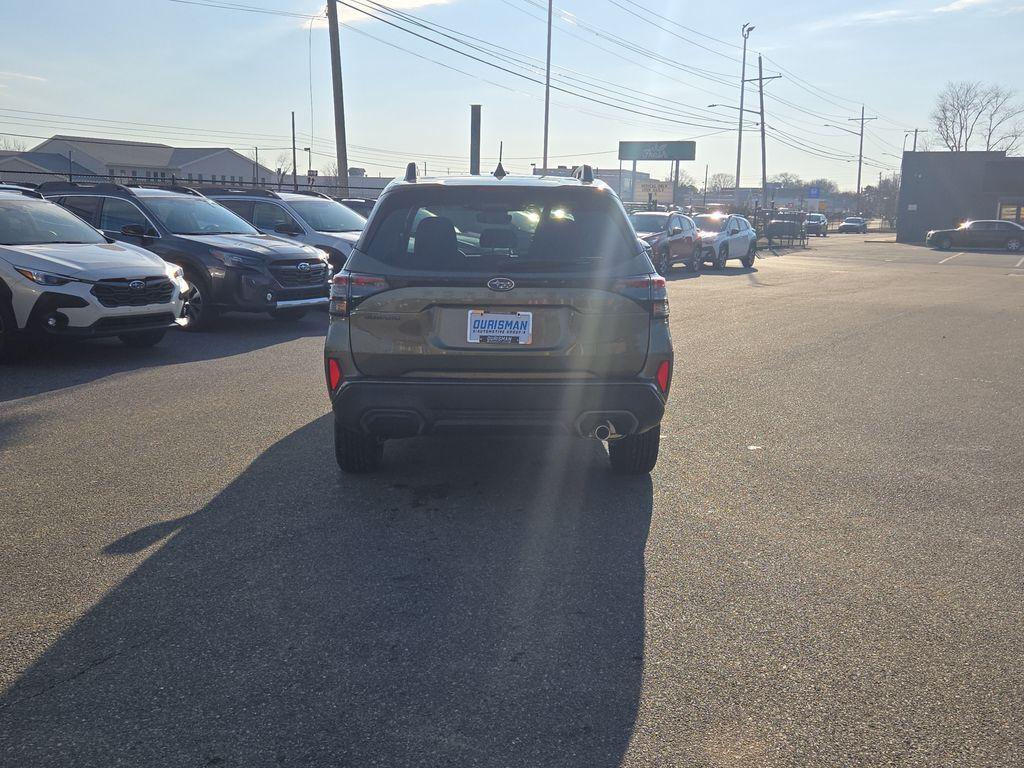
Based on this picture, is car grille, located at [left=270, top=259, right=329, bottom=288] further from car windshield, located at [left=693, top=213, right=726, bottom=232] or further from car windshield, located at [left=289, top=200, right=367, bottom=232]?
car windshield, located at [left=693, top=213, right=726, bottom=232]

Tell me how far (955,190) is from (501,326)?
65.1 metres

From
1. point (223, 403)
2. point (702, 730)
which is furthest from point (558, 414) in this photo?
point (223, 403)

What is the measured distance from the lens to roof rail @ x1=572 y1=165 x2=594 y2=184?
18.3 ft

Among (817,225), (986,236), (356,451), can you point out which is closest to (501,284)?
(356,451)

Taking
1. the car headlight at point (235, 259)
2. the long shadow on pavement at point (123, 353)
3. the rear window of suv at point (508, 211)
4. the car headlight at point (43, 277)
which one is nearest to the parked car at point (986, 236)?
the long shadow on pavement at point (123, 353)

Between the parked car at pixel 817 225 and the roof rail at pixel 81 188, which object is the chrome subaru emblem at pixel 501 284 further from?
the parked car at pixel 817 225

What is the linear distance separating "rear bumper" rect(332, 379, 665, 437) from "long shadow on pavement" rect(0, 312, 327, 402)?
4462mm

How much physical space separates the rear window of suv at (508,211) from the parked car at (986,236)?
49.2 metres

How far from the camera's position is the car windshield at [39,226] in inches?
383

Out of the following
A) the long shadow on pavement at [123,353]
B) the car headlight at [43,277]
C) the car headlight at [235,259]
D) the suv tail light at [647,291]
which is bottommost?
the long shadow on pavement at [123,353]

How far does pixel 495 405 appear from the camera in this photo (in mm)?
4863

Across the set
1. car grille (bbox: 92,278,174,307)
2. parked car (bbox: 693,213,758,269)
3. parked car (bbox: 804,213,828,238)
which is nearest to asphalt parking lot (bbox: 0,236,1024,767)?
car grille (bbox: 92,278,174,307)

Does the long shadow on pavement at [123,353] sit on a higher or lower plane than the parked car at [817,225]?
lower

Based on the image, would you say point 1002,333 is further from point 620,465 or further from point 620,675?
point 620,675
